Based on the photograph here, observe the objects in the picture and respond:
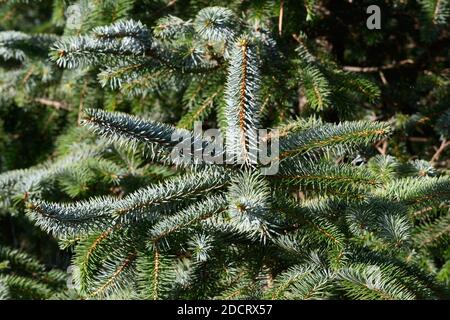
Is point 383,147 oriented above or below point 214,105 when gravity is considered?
below

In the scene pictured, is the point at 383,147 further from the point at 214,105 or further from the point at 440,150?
the point at 214,105

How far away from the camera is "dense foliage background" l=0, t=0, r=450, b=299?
1.59 m

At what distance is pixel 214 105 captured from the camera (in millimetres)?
2170

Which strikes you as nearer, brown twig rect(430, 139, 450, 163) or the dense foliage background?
the dense foliage background

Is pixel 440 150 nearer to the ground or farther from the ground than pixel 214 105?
nearer to the ground

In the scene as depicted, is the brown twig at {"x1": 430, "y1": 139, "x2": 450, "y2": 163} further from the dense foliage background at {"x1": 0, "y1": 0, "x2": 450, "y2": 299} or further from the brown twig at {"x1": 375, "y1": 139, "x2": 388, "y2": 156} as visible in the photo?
the brown twig at {"x1": 375, "y1": 139, "x2": 388, "y2": 156}

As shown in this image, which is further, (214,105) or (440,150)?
(440,150)

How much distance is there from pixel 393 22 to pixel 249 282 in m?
1.57

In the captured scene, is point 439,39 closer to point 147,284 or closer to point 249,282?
point 249,282

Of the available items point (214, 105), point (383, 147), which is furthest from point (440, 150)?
point (214, 105)

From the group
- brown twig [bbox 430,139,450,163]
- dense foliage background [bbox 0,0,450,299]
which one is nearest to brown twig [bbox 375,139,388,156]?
dense foliage background [bbox 0,0,450,299]

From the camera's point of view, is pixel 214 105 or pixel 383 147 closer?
pixel 214 105
